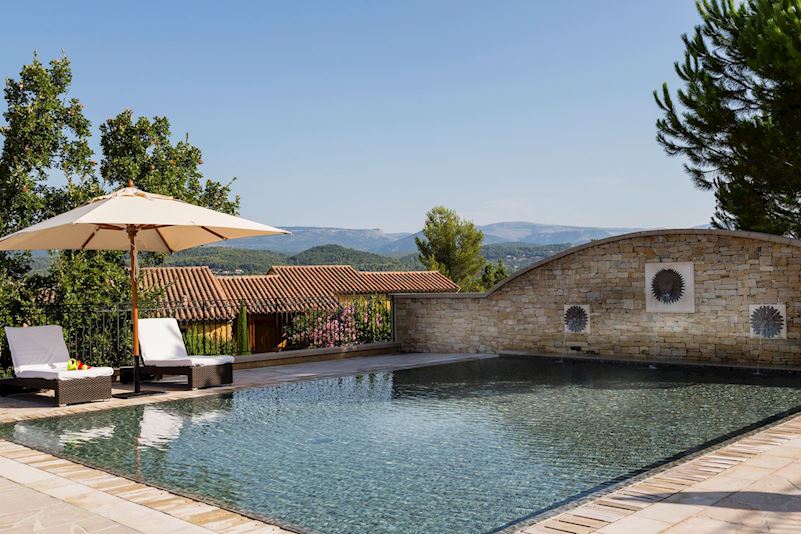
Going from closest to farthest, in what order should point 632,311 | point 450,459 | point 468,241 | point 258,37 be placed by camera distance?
point 450,459
point 632,311
point 258,37
point 468,241

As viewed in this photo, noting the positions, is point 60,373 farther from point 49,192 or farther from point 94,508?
point 49,192

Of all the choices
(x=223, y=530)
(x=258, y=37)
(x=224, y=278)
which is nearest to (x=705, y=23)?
(x=258, y=37)

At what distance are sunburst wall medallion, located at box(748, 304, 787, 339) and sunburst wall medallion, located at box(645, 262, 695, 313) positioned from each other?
1.08 metres

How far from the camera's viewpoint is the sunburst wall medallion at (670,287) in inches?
534

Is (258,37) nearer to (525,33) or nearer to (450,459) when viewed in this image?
(525,33)

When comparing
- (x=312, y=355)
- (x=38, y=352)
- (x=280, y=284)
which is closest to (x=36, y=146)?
(x=38, y=352)

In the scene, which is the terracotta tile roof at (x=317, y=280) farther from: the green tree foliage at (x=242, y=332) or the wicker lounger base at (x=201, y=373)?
the wicker lounger base at (x=201, y=373)

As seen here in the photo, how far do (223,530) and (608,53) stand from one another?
19.6 metres

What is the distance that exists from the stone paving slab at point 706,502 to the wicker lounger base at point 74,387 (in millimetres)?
7451

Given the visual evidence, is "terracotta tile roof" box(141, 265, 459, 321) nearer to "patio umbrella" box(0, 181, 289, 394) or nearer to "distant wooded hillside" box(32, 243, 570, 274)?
"distant wooded hillside" box(32, 243, 570, 274)

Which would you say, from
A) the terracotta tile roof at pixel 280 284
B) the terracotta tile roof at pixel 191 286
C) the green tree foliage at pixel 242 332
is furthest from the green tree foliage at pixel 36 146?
the terracotta tile roof at pixel 191 286

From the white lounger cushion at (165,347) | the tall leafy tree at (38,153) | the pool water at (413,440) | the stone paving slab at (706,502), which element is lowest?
the pool water at (413,440)

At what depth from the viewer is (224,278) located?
41781 millimetres

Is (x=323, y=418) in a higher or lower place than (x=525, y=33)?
lower
